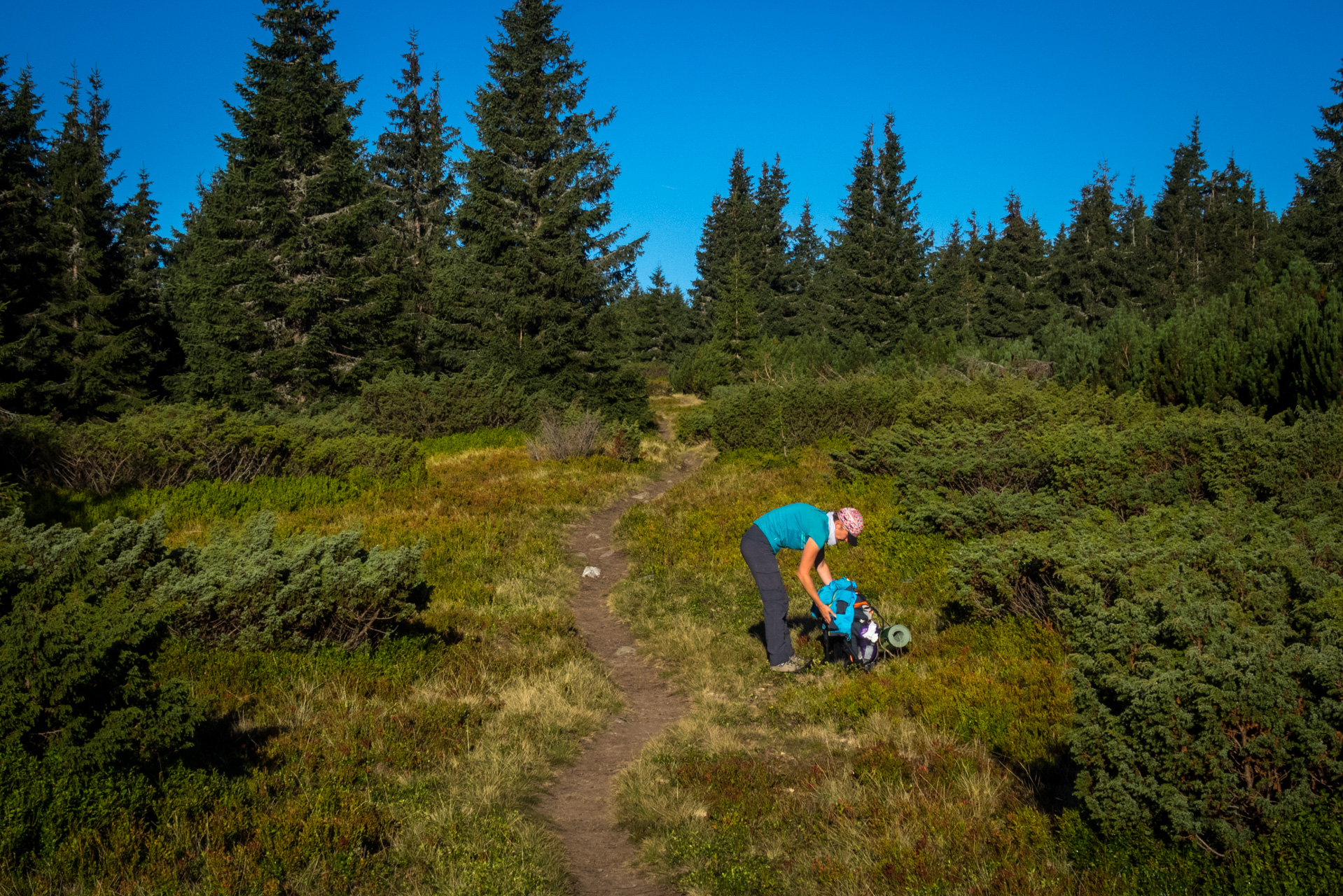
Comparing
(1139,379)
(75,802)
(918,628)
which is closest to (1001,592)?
(918,628)

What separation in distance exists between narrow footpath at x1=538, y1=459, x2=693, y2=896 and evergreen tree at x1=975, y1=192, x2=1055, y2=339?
130ft

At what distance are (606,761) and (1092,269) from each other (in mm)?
44610

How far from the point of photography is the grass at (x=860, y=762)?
157 inches

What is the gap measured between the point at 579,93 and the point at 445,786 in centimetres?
2882

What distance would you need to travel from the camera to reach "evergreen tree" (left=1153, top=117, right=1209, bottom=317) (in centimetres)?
3688

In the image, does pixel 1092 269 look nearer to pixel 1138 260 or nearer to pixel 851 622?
pixel 1138 260

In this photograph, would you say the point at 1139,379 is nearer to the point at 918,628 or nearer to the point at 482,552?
the point at 918,628

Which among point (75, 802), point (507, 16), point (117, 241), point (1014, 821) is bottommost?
point (1014, 821)

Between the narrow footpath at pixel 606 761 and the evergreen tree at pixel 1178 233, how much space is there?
34.6m

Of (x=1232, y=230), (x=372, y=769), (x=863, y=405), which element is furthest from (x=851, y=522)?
(x=1232, y=230)

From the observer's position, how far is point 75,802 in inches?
144

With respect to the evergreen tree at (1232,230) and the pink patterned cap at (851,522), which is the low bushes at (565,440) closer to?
the pink patterned cap at (851,522)

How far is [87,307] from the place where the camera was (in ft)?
79.8

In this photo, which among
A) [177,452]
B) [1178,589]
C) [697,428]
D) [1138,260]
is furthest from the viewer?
[1138,260]
